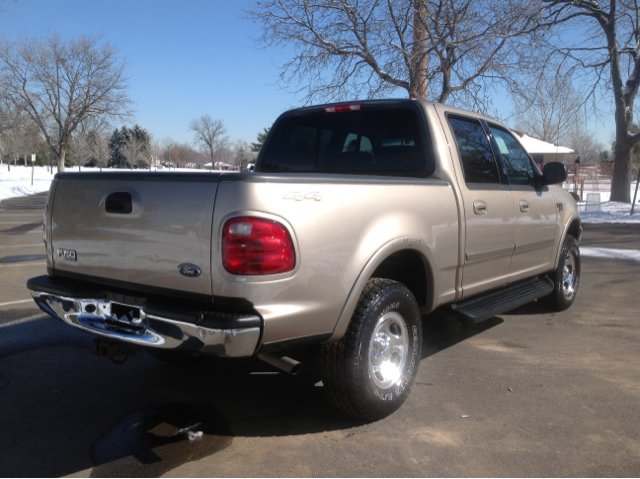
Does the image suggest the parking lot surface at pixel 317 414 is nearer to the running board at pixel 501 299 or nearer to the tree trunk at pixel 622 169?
the running board at pixel 501 299

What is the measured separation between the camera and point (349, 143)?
4461 millimetres

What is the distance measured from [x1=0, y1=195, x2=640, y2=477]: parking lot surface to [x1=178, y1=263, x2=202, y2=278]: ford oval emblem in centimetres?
99

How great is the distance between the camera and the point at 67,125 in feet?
142

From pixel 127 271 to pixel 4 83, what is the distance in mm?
44655

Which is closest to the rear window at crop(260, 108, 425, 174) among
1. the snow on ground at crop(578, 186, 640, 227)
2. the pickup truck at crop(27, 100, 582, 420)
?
the pickup truck at crop(27, 100, 582, 420)

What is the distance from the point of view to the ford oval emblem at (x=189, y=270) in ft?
9.08

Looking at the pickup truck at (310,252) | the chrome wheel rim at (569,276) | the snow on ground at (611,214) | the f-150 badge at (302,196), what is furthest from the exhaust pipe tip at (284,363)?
the snow on ground at (611,214)

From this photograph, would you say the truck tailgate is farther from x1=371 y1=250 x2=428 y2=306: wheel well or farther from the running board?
the running board

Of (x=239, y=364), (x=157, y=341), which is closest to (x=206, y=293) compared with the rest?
(x=157, y=341)

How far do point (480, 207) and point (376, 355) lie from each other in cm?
156

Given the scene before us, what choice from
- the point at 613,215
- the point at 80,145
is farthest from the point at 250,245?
the point at 80,145

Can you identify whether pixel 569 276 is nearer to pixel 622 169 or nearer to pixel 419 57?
pixel 419 57

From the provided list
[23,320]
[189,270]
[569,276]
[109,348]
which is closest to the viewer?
[189,270]

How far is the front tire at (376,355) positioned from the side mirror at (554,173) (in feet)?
7.87
